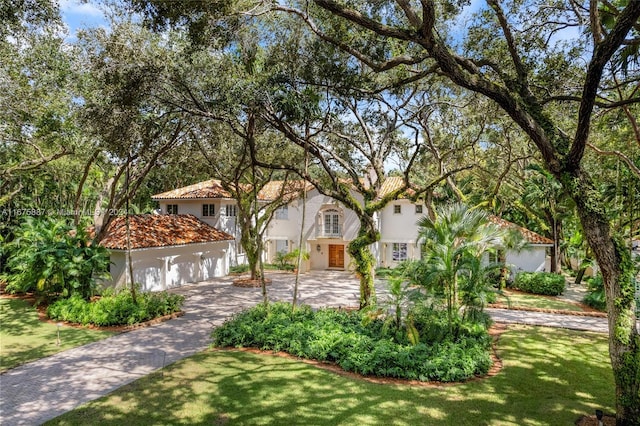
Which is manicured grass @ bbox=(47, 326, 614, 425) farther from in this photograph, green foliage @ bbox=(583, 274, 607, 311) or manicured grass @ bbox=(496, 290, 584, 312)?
green foliage @ bbox=(583, 274, 607, 311)

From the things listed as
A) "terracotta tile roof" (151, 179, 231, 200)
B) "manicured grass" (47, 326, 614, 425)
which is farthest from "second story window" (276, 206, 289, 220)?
"manicured grass" (47, 326, 614, 425)

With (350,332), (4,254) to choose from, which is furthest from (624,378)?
(4,254)

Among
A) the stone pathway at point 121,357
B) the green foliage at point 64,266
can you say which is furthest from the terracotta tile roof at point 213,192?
the green foliage at point 64,266

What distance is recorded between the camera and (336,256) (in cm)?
3155

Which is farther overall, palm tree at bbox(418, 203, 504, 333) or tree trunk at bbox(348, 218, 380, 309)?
tree trunk at bbox(348, 218, 380, 309)

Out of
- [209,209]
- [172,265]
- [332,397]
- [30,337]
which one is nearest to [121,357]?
[30,337]

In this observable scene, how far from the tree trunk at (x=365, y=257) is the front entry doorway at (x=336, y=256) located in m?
16.4

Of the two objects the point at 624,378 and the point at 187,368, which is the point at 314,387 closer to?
the point at 187,368

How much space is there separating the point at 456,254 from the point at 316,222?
19.8 m

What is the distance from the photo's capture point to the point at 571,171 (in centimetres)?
722

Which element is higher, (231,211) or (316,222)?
(231,211)

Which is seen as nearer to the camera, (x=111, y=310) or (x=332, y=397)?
(x=332, y=397)

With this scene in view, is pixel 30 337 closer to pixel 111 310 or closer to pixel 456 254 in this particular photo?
pixel 111 310

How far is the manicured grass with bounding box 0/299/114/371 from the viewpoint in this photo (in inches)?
439
